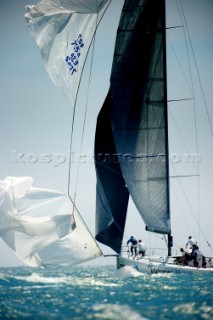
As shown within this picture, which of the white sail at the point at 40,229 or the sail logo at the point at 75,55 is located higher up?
the sail logo at the point at 75,55

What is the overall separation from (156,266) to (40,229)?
230 inches

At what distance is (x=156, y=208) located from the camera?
25.9 m

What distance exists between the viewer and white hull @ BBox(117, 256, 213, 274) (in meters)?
21.9

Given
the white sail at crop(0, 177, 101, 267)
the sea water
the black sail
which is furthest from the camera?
the black sail

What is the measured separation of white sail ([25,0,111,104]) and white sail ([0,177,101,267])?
4514mm

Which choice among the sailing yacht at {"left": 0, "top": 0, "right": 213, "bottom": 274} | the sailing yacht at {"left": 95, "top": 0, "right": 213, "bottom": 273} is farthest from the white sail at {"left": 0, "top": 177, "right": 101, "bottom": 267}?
the sailing yacht at {"left": 95, "top": 0, "right": 213, "bottom": 273}

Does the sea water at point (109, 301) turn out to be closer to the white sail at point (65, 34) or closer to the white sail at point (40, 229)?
the white sail at point (40, 229)

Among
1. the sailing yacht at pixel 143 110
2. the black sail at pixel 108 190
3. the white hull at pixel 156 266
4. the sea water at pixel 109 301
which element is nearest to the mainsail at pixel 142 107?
the sailing yacht at pixel 143 110

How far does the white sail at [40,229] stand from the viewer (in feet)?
68.3

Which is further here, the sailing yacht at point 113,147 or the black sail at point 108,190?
the black sail at point 108,190

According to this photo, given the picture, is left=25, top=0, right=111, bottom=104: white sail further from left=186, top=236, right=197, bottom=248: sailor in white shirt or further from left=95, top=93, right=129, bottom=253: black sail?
left=186, top=236, right=197, bottom=248: sailor in white shirt

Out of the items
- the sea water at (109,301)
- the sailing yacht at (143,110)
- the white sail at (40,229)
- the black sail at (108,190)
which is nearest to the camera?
the sea water at (109,301)

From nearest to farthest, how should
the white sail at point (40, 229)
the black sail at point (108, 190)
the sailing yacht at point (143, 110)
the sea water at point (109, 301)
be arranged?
the sea water at point (109, 301), the white sail at point (40, 229), the sailing yacht at point (143, 110), the black sail at point (108, 190)

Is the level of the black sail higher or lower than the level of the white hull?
higher
